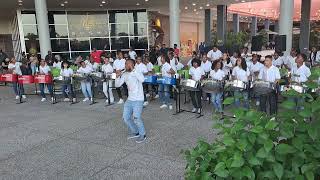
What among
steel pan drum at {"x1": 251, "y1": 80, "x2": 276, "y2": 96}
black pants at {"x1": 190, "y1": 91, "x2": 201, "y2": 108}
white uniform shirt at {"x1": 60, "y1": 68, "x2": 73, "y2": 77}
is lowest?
black pants at {"x1": 190, "y1": 91, "x2": 201, "y2": 108}

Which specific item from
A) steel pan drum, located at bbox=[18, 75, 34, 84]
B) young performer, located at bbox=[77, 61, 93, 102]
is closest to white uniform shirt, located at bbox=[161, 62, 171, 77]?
young performer, located at bbox=[77, 61, 93, 102]

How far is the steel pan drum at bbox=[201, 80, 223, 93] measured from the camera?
6902mm

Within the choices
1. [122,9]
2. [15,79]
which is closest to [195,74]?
[15,79]

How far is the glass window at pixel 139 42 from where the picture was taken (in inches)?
875

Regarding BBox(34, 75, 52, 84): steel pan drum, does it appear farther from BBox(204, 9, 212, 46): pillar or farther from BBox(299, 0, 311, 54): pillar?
BBox(204, 9, 212, 46): pillar

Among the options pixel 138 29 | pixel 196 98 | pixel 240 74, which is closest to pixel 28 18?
pixel 138 29

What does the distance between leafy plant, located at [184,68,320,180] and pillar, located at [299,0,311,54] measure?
21.4 meters

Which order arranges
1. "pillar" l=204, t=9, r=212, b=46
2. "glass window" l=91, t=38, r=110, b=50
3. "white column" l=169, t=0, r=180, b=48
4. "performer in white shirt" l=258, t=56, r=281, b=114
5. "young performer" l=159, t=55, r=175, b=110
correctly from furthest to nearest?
"pillar" l=204, t=9, r=212, b=46
"glass window" l=91, t=38, r=110, b=50
"white column" l=169, t=0, r=180, b=48
"young performer" l=159, t=55, r=175, b=110
"performer in white shirt" l=258, t=56, r=281, b=114

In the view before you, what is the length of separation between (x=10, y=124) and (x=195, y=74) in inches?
174

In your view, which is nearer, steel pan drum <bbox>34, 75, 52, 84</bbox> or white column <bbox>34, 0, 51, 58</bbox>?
steel pan drum <bbox>34, 75, 52, 84</bbox>

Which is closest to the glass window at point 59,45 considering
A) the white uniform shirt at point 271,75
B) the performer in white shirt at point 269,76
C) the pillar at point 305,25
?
the pillar at point 305,25

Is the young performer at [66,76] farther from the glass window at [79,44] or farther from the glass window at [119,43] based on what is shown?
the glass window at [119,43]

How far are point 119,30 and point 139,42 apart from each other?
61.9 inches

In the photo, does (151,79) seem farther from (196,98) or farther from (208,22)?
(208,22)
